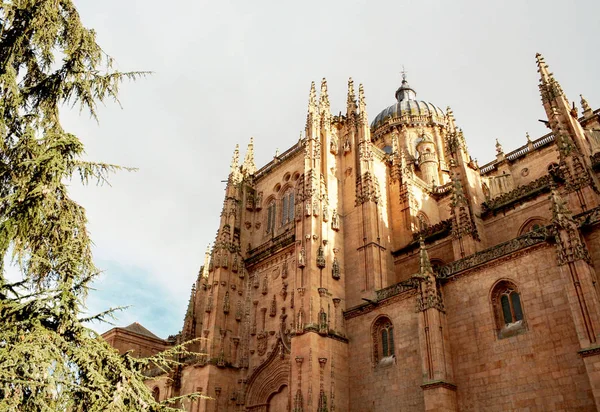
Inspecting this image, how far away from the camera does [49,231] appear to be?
1007 cm

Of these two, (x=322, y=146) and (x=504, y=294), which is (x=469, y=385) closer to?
(x=504, y=294)

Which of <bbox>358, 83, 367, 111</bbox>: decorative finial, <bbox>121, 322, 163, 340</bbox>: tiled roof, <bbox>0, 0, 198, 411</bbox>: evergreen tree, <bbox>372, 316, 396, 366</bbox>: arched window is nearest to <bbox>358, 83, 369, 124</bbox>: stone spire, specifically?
<bbox>358, 83, 367, 111</bbox>: decorative finial

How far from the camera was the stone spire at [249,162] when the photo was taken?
3491cm

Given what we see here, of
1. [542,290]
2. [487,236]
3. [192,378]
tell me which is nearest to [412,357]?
[542,290]

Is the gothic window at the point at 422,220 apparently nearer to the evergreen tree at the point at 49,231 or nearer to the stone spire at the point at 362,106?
the stone spire at the point at 362,106

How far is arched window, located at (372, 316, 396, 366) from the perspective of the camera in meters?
20.7

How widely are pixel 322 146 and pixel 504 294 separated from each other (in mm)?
13576

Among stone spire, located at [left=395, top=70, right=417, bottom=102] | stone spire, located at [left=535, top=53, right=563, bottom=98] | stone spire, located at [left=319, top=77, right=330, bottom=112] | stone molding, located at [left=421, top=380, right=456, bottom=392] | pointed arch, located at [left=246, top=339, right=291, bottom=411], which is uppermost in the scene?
stone spire, located at [left=395, top=70, right=417, bottom=102]

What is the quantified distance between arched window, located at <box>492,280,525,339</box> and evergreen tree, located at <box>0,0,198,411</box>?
1220 cm

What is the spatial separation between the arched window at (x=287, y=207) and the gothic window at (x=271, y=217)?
0.90m

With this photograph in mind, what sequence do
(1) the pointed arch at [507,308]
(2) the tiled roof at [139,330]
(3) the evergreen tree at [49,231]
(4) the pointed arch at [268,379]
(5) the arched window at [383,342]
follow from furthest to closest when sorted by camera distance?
(2) the tiled roof at [139,330] → (4) the pointed arch at [268,379] → (5) the arched window at [383,342] → (1) the pointed arch at [507,308] → (3) the evergreen tree at [49,231]

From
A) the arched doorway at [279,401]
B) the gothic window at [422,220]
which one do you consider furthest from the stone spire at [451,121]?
the arched doorway at [279,401]

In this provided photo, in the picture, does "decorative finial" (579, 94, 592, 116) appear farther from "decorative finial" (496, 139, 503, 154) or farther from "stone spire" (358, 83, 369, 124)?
"stone spire" (358, 83, 369, 124)

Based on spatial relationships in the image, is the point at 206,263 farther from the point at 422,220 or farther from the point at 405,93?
the point at 405,93
